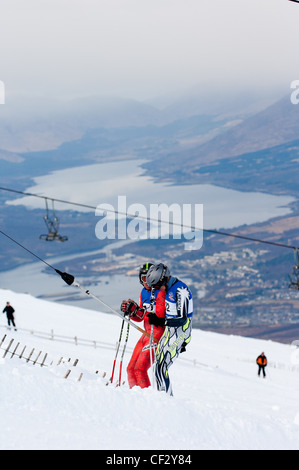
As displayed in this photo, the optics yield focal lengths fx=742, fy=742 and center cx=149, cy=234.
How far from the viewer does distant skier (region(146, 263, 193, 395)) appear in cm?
1290

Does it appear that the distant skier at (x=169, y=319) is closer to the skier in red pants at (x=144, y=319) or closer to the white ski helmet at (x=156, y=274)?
the white ski helmet at (x=156, y=274)

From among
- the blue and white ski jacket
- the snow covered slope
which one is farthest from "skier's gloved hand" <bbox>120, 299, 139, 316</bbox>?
the snow covered slope

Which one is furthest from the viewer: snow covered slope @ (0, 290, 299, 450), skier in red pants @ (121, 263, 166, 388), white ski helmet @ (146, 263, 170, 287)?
skier in red pants @ (121, 263, 166, 388)

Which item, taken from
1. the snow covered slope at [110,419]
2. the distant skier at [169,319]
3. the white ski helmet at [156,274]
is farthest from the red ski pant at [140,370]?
the white ski helmet at [156,274]

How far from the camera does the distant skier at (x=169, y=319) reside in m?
12.9

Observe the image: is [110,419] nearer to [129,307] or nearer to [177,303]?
[129,307]

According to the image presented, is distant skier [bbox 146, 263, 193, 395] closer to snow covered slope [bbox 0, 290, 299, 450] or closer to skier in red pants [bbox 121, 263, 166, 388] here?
skier in red pants [bbox 121, 263, 166, 388]

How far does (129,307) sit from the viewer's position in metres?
12.9

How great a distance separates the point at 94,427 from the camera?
9422mm

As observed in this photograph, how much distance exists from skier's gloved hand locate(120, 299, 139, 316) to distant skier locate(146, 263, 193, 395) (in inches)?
13.2
